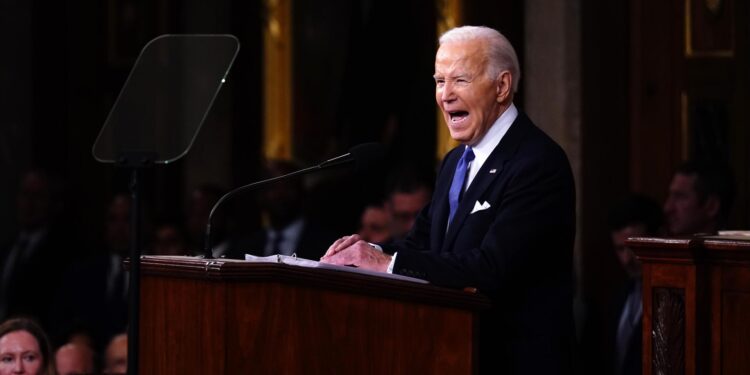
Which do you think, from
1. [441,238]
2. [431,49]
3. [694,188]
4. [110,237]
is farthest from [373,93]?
[441,238]

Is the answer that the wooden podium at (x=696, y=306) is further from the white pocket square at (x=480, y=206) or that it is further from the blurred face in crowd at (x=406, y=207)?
the blurred face in crowd at (x=406, y=207)

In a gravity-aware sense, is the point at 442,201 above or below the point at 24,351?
above

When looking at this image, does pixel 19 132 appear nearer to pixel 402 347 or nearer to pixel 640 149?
pixel 640 149

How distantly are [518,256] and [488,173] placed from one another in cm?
32

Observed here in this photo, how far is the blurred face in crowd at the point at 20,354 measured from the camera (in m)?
5.96

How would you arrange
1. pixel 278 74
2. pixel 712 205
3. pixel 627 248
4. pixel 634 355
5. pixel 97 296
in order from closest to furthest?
1. pixel 634 355
2. pixel 712 205
3. pixel 627 248
4. pixel 97 296
5. pixel 278 74

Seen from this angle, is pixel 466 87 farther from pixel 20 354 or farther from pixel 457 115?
Result: pixel 20 354

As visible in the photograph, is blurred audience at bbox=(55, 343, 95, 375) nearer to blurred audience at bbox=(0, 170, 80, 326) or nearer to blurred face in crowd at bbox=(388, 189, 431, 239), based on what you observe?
blurred face in crowd at bbox=(388, 189, 431, 239)

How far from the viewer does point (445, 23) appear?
9.38 m

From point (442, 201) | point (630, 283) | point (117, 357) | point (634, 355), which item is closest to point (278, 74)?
point (117, 357)

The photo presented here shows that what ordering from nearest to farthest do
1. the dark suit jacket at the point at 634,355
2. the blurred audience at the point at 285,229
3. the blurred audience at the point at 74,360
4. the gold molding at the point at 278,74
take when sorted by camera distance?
the dark suit jacket at the point at 634,355 → the blurred audience at the point at 74,360 → the blurred audience at the point at 285,229 → the gold molding at the point at 278,74

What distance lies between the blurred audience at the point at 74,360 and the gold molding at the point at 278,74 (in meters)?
3.85

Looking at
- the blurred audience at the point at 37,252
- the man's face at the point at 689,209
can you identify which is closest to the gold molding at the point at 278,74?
the blurred audience at the point at 37,252

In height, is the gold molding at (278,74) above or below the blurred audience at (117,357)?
above
